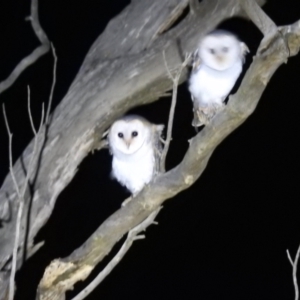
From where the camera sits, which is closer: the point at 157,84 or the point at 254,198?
the point at 157,84

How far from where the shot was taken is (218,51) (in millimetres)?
2254

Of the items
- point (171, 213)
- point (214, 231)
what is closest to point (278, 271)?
point (214, 231)

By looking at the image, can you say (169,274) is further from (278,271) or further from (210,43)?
(210,43)

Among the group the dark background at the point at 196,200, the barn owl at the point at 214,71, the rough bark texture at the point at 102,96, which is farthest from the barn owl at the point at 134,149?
the dark background at the point at 196,200

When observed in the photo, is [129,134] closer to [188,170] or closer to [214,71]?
[214,71]

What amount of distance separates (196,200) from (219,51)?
1.57 meters

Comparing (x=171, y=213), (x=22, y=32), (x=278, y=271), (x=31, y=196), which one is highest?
(x=22, y=32)

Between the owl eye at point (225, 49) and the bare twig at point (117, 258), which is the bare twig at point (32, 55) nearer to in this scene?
the owl eye at point (225, 49)

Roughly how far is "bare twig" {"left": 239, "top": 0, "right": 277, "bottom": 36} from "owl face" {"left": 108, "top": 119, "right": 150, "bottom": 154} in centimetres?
92

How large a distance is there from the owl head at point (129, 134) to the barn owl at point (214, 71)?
241 mm

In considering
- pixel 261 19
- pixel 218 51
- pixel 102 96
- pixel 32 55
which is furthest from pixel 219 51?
pixel 261 19

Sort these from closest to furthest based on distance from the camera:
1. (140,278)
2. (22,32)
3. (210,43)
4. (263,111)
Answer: (210,43) → (22,32) → (263,111) → (140,278)

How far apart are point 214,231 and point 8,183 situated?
1.61 m

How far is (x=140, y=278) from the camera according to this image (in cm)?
380
